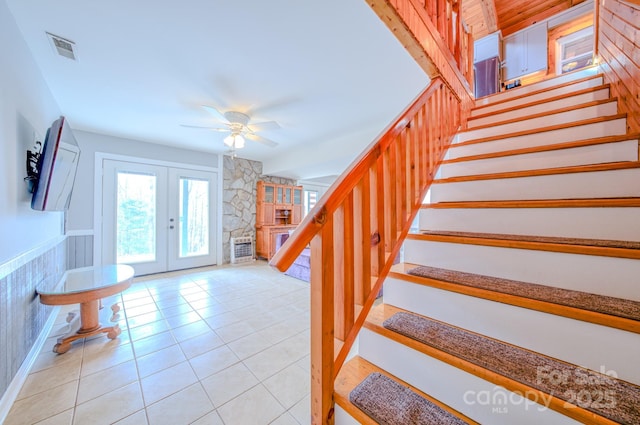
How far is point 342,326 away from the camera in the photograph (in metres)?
1.05

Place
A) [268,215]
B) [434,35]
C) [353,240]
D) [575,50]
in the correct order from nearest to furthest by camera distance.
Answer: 1. [353,240]
2. [434,35]
3. [575,50]
4. [268,215]

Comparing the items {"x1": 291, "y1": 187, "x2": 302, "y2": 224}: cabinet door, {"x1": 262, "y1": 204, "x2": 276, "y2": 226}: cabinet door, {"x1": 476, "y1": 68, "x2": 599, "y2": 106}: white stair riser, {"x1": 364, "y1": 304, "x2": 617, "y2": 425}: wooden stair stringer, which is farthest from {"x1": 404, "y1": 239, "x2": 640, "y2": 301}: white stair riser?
{"x1": 291, "y1": 187, "x2": 302, "y2": 224}: cabinet door

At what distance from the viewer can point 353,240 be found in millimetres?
1075

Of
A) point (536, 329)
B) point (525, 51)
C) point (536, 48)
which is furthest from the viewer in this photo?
point (525, 51)

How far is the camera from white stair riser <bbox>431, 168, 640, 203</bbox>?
122 cm

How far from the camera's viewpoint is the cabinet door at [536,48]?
376cm

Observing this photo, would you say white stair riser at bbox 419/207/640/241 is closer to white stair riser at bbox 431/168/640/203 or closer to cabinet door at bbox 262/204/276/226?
white stair riser at bbox 431/168/640/203

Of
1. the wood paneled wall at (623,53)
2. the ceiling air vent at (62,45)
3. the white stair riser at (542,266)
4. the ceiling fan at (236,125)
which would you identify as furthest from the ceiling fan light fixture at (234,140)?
the wood paneled wall at (623,53)

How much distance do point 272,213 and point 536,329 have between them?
17.8ft

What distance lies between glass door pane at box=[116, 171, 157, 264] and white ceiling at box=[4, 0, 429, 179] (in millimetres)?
1053

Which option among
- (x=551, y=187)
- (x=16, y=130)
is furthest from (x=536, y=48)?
(x=16, y=130)

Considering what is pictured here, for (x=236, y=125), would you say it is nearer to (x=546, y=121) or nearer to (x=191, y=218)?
(x=191, y=218)

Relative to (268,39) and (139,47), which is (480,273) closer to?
(268,39)

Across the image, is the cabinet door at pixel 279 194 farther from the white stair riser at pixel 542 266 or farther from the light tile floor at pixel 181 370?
the white stair riser at pixel 542 266
